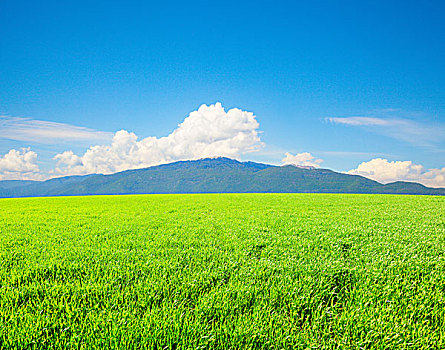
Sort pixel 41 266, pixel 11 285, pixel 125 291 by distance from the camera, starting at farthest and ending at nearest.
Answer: pixel 41 266 < pixel 11 285 < pixel 125 291

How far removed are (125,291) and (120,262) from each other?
151cm

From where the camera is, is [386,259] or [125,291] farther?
[386,259]

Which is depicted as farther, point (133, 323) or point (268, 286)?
point (268, 286)

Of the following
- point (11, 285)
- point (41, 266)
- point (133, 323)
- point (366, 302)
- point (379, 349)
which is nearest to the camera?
point (379, 349)

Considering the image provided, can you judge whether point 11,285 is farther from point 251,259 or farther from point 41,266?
point 251,259

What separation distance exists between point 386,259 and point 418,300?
1895mm

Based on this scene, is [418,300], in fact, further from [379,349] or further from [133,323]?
[133,323]

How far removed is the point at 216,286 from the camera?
4359mm

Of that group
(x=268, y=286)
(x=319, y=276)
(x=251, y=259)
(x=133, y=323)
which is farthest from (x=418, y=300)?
(x=133, y=323)

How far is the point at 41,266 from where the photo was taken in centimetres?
529

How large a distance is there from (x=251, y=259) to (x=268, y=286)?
4.57 feet

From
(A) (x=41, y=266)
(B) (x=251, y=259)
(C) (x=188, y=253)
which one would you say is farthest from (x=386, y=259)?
(A) (x=41, y=266)

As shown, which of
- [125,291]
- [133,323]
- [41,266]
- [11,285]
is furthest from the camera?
[41,266]

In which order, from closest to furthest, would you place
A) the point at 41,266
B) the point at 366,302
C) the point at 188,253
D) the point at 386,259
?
1. the point at 366,302
2. the point at 41,266
3. the point at 386,259
4. the point at 188,253
